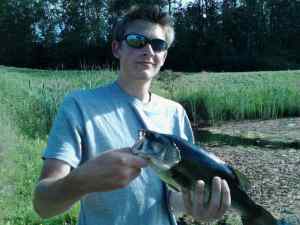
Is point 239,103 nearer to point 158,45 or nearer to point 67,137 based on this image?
point 158,45

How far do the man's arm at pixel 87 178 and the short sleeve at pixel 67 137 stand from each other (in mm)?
65

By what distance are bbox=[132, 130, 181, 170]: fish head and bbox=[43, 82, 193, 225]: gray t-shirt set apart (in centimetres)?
28

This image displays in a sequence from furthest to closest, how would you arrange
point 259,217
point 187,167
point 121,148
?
point 259,217, point 187,167, point 121,148

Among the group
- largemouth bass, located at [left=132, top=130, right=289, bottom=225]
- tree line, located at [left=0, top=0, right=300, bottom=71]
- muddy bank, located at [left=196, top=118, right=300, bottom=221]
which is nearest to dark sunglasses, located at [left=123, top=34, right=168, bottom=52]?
largemouth bass, located at [left=132, top=130, right=289, bottom=225]

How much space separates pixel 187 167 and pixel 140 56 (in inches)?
26.3

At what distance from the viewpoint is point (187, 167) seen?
1966mm

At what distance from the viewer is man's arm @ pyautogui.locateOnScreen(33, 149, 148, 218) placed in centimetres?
172

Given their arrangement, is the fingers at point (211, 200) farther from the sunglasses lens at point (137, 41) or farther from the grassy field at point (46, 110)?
the grassy field at point (46, 110)

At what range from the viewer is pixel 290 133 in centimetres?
1306

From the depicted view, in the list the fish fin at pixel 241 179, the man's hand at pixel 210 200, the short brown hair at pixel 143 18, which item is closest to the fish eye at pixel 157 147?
the man's hand at pixel 210 200

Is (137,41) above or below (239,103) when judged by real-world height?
above

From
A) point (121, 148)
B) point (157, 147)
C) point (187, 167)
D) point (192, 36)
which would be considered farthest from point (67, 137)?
point (192, 36)

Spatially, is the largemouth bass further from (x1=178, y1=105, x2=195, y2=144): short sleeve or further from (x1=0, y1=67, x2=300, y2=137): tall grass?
(x1=0, y1=67, x2=300, y2=137): tall grass

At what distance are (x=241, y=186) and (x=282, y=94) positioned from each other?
15246mm
